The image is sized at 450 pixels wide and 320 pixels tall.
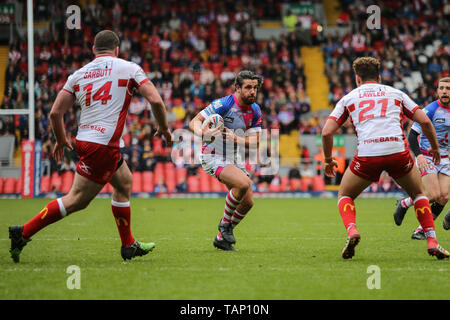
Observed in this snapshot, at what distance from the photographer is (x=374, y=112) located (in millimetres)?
6707

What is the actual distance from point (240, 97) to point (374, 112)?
2.15 metres

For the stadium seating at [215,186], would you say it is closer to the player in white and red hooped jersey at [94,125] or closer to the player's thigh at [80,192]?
the player in white and red hooped jersey at [94,125]

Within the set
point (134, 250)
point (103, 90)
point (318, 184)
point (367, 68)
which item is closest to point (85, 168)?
point (103, 90)

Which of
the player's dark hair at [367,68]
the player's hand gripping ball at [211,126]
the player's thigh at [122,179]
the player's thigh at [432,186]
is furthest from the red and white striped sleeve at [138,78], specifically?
the player's thigh at [432,186]

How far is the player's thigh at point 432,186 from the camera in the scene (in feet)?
30.3

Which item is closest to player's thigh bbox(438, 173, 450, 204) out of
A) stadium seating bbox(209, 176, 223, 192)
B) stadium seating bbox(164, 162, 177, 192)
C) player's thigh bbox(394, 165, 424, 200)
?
player's thigh bbox(394, 165, 424, 200)

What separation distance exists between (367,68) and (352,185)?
1.32 m

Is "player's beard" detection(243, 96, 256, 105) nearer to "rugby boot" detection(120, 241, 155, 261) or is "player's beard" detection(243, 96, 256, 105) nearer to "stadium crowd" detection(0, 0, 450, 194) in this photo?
"rugby boot" detection(120, 241, 155, 261)

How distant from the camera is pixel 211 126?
7883mm

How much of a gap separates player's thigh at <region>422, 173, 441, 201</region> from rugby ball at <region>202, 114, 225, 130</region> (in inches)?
136

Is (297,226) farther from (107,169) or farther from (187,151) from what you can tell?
(187,151)

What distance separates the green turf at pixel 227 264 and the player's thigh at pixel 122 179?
2.63 feet

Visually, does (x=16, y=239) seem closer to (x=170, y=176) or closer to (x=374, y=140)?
(x=374, y=140)
